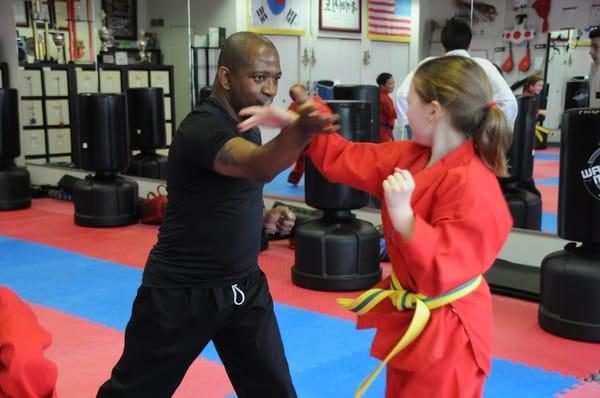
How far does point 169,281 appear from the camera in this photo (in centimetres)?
224

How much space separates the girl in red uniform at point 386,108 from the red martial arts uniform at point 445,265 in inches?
142

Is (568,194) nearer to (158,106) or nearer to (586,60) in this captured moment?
(586,60)

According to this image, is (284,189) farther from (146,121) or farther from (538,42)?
(538,42)

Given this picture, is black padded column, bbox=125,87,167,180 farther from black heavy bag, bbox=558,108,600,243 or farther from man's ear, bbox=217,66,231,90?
man's ear, bbox=217,66,231,90

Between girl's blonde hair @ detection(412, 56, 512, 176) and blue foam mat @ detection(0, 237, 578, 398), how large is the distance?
1.76 m

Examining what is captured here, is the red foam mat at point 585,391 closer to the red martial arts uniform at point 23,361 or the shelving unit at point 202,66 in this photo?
the red martial arts uniform at point 23,361

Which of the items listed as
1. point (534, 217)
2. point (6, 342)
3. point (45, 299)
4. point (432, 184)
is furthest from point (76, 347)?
point (534, 217)

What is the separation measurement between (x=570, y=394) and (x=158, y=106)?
6079 mm

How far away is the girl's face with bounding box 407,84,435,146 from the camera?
1940 mm

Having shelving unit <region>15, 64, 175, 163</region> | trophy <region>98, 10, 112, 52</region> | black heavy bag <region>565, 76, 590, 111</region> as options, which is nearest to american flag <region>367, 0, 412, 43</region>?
black heavy bag <region>565, 76, 590, 111</region>

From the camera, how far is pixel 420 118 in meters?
1.95

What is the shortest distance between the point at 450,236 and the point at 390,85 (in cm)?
452

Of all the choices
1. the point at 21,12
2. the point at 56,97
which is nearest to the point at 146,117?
the point at 56,97

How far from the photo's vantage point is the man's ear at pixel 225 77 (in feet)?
7.28
